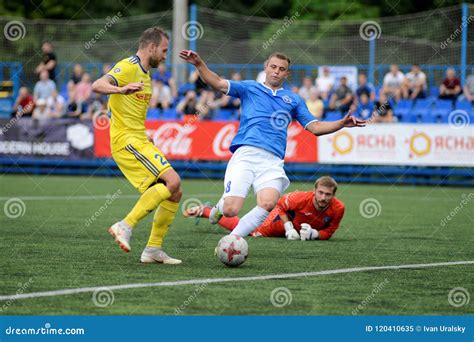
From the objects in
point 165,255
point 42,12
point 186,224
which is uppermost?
point 42,12

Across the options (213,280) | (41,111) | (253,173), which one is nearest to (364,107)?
(41,111)

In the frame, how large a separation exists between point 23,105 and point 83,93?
1.46 metres

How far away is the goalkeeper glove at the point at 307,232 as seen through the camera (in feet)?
37.8

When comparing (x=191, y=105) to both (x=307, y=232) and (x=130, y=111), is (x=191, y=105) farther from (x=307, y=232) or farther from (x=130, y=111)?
(x=130, y=111)

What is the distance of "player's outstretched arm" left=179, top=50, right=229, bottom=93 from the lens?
9.05 metres

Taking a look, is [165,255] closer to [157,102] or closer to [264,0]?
[157,102]

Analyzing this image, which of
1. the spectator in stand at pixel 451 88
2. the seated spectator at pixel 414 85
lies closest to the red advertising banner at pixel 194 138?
the seated spectator at pixel 414 85

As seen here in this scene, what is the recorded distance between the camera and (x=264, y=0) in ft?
126

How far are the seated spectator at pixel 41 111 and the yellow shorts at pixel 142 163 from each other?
15.1 metres

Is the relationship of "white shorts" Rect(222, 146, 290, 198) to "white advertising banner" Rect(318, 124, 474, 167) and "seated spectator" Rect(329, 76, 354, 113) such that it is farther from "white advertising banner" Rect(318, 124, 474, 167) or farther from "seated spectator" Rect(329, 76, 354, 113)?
"seated spectator" Rect(329, 76, 354, 113)

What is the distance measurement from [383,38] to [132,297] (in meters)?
22.0

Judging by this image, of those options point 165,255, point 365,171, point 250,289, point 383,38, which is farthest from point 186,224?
point 383,38

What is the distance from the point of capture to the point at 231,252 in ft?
28.8

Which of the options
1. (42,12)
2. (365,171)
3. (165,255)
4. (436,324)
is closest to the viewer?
(436,324)
